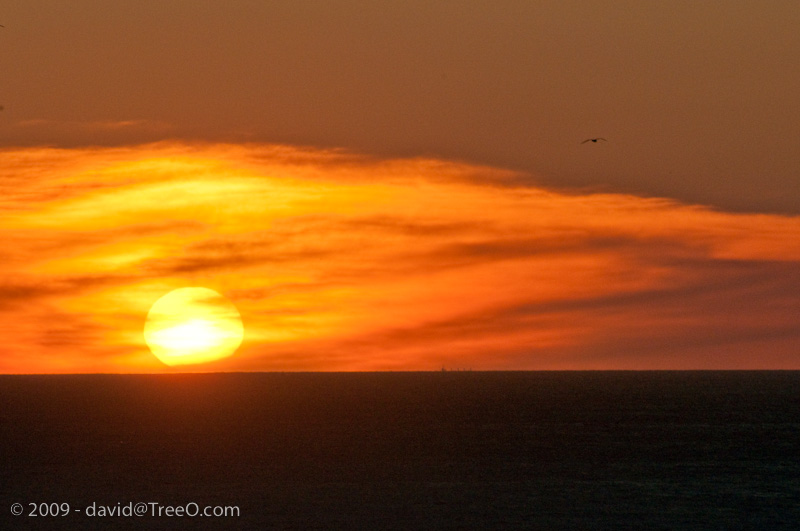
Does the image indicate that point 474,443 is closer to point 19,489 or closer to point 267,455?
point 267,455

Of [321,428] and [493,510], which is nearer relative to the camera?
[493,510]

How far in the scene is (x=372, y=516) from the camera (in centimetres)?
7581

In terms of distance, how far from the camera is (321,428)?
15638 cm

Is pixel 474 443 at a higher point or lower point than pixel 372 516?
higher

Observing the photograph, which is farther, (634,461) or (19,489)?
(634,461)

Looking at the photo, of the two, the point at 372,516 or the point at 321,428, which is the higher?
the point at 321,428

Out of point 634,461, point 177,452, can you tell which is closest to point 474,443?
point 634,461

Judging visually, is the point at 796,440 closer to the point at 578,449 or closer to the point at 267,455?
the point at 578,449

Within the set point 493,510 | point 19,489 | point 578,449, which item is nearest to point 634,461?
point 578,449

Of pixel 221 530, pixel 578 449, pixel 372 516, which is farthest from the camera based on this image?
pixel 578 449

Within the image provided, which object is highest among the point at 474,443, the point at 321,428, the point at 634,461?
the point at 321,428

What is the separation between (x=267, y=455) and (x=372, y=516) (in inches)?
1631

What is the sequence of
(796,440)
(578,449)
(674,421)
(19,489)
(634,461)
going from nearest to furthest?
(19,489), (634,461), (578,449), (796,440), (674,421)

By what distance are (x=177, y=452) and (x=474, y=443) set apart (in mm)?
37276
